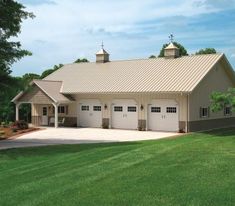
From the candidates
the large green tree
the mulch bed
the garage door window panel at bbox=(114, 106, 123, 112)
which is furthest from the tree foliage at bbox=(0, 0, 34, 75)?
the garage door window panel at bbox=(114, 106, 123, 112)

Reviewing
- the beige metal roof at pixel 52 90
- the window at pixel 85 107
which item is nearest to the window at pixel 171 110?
the window at pixel 85 107

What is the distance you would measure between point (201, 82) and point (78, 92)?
32.4 feet

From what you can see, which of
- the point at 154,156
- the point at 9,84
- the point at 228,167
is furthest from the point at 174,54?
the point at 228,167

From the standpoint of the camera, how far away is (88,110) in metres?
37.0

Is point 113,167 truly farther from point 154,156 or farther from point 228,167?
point 228,167

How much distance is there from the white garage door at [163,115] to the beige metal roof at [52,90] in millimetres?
7580

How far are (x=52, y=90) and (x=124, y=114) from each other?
6.83 metres

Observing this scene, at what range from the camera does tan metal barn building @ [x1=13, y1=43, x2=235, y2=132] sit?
32.1 meters

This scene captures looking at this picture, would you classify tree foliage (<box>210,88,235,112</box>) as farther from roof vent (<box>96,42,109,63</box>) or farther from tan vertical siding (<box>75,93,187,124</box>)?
roof vent (<box>96,42,109,63</box>)

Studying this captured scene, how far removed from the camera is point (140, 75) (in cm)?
3588

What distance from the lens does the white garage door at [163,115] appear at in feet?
105

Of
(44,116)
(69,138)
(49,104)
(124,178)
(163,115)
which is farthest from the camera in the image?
(44,116)

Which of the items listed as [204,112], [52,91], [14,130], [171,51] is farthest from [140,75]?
[14,130]

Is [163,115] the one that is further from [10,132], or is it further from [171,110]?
[10,132]
